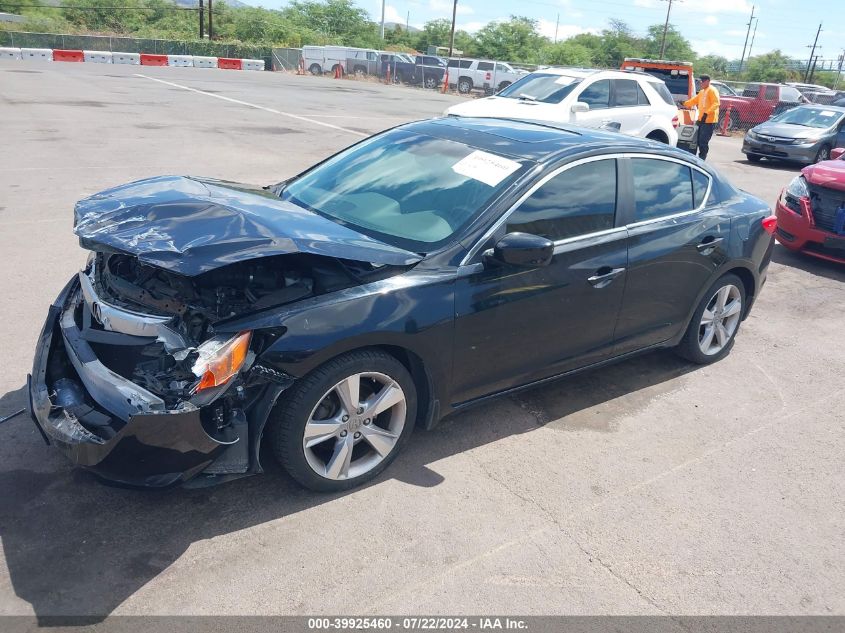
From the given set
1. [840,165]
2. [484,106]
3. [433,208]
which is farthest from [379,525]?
[484,106]

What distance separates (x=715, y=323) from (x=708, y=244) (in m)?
0.72

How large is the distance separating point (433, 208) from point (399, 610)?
205 cm

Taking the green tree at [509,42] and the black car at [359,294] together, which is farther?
the green tree at [509,42]

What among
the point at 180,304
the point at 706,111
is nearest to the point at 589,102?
the point at 706,111

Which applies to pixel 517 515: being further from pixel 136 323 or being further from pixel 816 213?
pixel 816 213

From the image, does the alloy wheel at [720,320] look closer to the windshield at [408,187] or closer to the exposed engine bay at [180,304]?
the windshield at [408,187]

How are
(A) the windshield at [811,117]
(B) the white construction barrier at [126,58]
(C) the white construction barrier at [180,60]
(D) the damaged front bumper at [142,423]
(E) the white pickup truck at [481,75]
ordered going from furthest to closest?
(C) the white construction barrier at [180,60], (B) the white construction barrier at [126,58], (E) the white pickup truck at [481,75], (A) the windshield at [811,117], (D) the damaged front bumper at [142,423]

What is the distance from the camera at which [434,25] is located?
78.7 metres

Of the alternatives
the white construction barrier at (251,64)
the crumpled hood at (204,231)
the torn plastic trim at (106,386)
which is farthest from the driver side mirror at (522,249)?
the white construction barrier at (251,64)

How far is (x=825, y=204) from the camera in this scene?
7832 millimetres

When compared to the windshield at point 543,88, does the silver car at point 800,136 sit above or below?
below

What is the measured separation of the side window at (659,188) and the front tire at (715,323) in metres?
0.71

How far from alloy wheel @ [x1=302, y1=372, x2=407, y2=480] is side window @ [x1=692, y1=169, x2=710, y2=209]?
2.64 meters

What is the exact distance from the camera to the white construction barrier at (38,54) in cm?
3825
